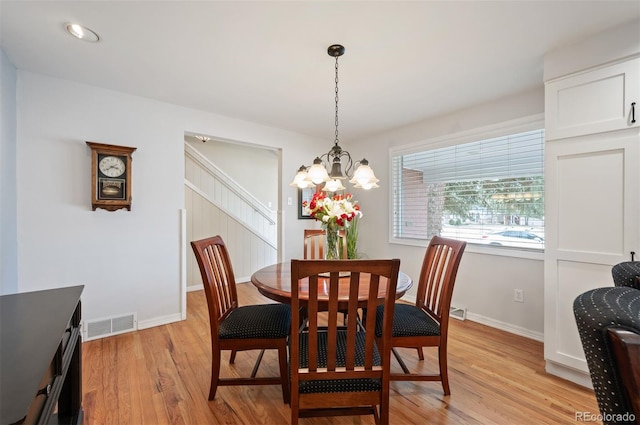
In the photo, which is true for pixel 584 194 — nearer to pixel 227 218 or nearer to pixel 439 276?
pixel 439 276

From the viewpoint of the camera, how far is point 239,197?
203 inches

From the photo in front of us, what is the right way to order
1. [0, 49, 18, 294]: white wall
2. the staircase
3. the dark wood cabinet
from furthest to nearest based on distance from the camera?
1. the staircase
2. [0, 49, 18, 294]: white wall
3. the dark wood cabinet

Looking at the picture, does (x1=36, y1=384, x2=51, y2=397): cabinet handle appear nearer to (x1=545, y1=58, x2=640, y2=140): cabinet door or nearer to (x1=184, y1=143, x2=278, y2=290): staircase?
(x1=545, y1=58, x2=640, y2=140): cabinet door

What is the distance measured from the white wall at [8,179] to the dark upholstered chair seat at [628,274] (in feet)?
11.0

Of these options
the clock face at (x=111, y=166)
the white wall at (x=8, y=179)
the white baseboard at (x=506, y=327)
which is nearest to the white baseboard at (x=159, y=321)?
the white wall at (x=8, y=179)

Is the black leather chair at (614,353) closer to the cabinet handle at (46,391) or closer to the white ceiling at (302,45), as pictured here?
the cabinet handle at (46,391)

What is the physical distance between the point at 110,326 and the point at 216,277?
1663 mm

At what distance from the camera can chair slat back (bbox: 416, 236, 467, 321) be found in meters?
1.79

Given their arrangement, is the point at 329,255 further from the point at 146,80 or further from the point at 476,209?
the point at 146,80

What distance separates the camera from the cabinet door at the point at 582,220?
1.73 metres

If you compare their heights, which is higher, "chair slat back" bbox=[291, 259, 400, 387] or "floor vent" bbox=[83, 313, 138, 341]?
"chair slat back" bbox=[291, 259, 400, 387]

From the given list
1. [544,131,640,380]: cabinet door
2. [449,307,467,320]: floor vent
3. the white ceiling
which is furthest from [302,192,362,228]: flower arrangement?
[449,307,467,320]: floor vent

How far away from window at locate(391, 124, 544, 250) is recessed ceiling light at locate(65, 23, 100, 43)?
3216mm

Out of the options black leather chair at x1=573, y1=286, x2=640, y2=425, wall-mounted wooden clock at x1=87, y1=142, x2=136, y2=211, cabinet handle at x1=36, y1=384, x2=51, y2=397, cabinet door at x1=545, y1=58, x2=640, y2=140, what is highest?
cabinet door at x1=545, y1=58, x2=640, y2=140
